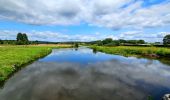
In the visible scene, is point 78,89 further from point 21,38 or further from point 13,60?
point 21,38

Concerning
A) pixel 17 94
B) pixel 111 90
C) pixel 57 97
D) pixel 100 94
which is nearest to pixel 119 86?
pixel 111 90

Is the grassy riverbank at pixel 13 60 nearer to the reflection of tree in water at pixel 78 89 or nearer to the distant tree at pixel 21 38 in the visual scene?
the reflection of tree in water at pixel 78 89

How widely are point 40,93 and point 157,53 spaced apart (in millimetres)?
45857

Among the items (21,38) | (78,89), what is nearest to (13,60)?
(78,89)

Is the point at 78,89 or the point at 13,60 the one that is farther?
the point at 13,60

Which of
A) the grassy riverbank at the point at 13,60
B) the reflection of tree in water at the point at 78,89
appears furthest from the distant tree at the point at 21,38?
the reflection of tree in water at the point at 78,89

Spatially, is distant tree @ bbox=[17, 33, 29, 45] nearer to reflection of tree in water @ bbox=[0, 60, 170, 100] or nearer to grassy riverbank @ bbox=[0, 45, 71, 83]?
grassy riverbank @ bbox=[0, 45, 71, 83]

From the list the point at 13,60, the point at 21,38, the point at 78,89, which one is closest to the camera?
the point at 78,89

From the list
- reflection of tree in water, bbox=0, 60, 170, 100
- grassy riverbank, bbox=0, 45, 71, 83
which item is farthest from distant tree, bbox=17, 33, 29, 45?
reflection of tree in water, bbox=0, 60, 170, 100

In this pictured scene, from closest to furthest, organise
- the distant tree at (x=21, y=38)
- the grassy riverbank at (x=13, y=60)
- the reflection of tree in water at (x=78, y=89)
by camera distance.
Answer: the reflection of tree in water at (x=78, y=89)
the grassy riverbank at (x=13, y=60)
the distant tree at (x=21, y=38)

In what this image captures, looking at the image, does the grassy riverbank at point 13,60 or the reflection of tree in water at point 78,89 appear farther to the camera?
the grassy riverbank at point 13,60

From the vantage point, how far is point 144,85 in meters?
19.0

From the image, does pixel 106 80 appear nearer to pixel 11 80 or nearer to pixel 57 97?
pixel 57 97

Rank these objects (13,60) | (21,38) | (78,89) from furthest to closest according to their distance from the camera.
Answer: (21,38), (13,60), (78,89)
